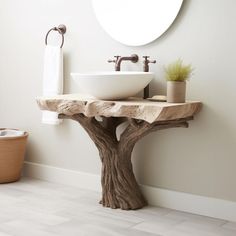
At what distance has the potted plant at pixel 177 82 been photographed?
264 cm

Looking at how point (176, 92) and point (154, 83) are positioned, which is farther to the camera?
point (154, 83)

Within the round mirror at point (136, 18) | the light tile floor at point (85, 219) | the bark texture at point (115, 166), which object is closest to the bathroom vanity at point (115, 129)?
the bark texture at point (115, 166)

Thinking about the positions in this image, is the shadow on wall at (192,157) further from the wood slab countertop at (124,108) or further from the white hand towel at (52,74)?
the white hand towel at (52,74)

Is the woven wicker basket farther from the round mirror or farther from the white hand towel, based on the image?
the round mirror

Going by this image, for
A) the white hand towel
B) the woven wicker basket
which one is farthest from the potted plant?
the woven wicker basket

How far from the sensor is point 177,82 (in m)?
2.65

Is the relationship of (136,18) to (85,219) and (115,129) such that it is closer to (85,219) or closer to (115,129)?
(115,129)

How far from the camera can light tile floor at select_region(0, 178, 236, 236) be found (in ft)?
8.18

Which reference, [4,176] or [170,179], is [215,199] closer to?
[170,179]

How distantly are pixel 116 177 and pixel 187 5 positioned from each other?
3.92ft

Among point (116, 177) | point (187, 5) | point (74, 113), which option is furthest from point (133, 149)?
point (187, 5)

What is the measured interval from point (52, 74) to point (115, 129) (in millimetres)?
762

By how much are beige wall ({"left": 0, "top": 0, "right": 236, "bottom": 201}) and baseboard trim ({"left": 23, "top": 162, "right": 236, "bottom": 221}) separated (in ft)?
0.14

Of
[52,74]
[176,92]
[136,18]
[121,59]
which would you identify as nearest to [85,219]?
[176,92]
